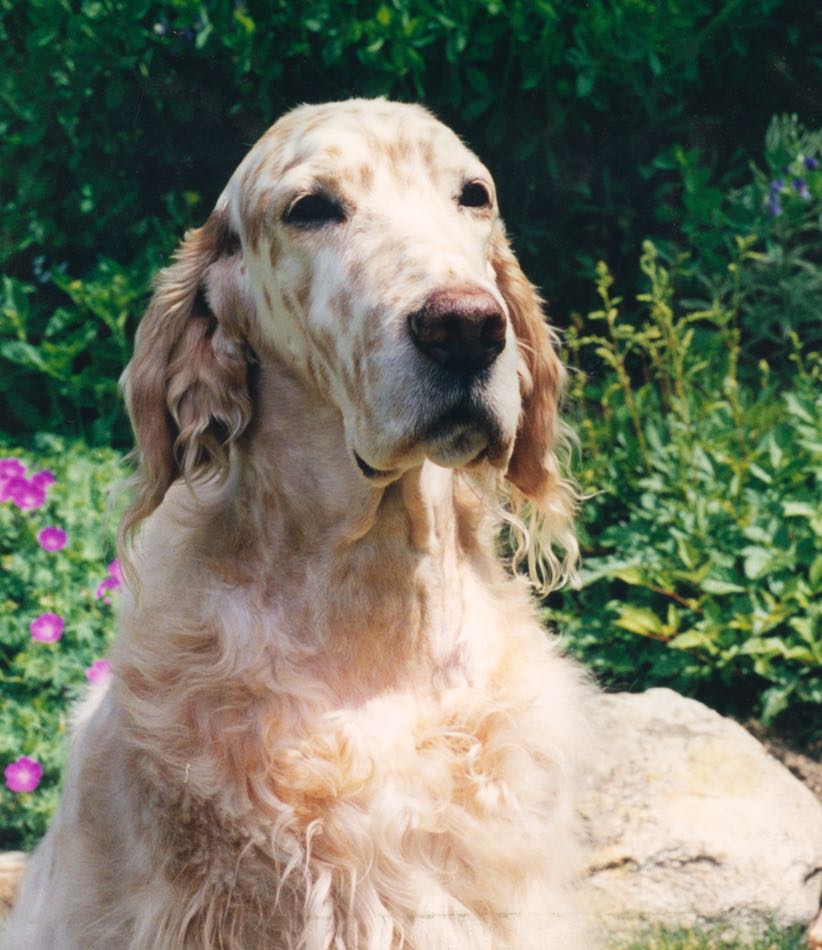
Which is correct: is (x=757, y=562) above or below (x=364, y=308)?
below

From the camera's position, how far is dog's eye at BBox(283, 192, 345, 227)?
8.39 feet

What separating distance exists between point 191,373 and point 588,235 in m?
3.20

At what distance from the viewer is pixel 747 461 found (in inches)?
175

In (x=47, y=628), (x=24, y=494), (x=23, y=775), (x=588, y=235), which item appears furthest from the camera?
(x=588, y=235)

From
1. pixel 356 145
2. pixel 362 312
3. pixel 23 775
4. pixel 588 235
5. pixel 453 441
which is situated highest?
pixel 356 145

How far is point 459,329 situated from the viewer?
2.19m

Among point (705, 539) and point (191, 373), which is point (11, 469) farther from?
point (705, 539)

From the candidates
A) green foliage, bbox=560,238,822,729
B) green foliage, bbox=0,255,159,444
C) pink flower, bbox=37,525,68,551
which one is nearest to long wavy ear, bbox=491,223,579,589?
green foliage, bbox=560,238,822,729

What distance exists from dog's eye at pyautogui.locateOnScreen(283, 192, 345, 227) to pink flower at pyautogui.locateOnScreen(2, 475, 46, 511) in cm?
218

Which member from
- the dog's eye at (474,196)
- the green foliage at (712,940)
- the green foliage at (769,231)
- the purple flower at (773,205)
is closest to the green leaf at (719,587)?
the green foliage at (712,940)

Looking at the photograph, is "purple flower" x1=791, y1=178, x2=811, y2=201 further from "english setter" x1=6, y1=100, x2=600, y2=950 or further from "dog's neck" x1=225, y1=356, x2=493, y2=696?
"dog's neck" x1=225, y1=356, x2=493, y2=696

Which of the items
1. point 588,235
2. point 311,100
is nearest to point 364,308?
point 311,100

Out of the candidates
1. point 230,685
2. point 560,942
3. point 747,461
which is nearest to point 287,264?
point 230,685

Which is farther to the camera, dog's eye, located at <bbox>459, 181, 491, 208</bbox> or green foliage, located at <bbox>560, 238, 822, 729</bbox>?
green foliage, located at <bbox>560, 238, 822, 729</bbox>
